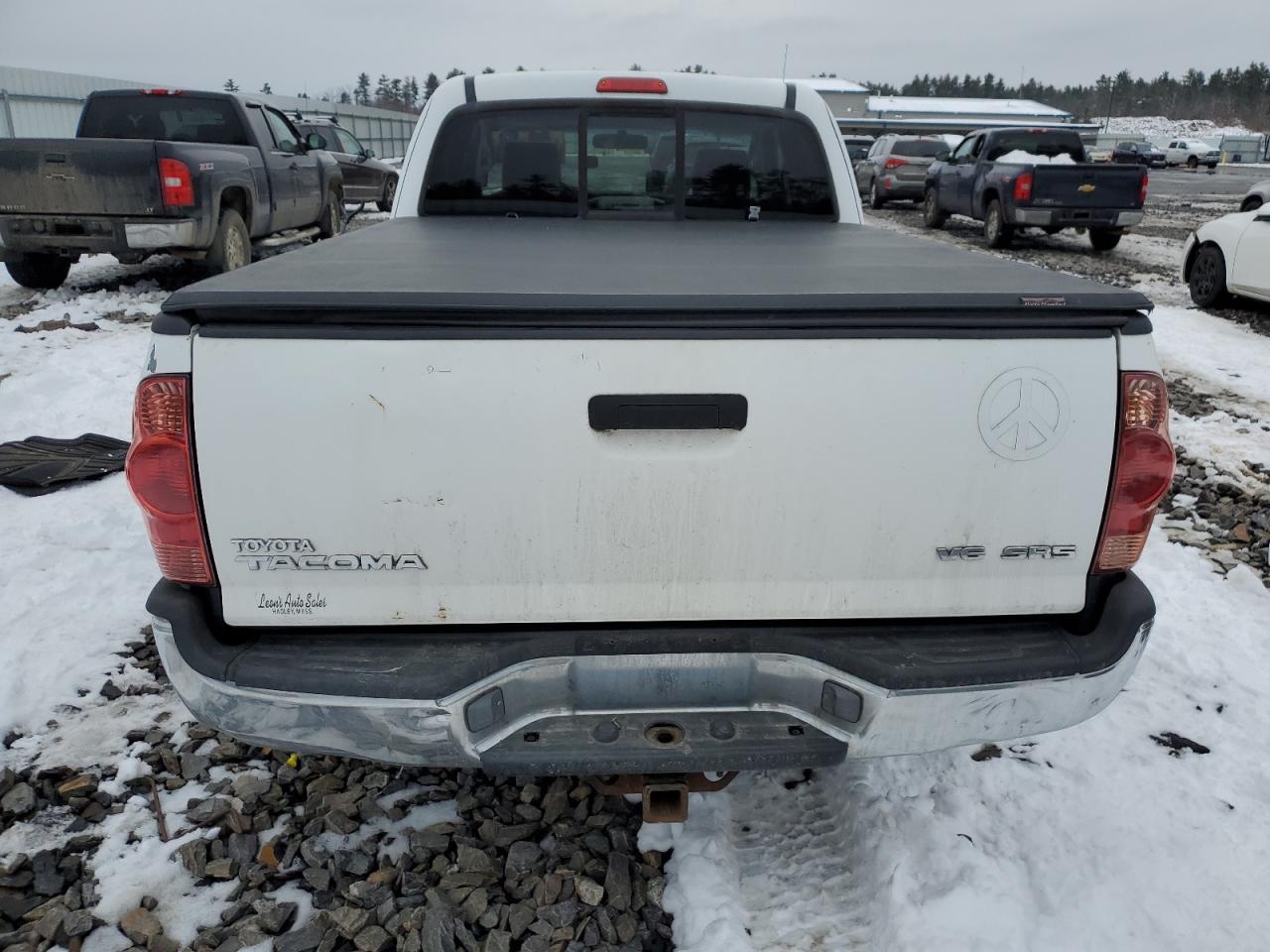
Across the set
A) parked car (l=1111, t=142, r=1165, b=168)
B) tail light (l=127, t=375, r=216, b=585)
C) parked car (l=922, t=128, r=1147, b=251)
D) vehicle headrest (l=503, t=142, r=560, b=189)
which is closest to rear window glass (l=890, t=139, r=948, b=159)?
parked car (l=922, t=128, r=1147, b=251)

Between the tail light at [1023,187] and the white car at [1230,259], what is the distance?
357 cm

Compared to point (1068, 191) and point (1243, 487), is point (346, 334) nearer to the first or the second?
point (1243, 487)

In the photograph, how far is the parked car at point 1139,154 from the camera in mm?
49719

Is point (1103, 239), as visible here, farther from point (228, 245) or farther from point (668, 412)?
point (668, 412)

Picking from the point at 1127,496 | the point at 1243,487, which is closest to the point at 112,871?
the point at 1127,496

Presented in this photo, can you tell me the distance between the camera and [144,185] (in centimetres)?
876

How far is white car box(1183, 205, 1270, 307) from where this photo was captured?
9.31 m

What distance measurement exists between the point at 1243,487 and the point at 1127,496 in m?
4.12

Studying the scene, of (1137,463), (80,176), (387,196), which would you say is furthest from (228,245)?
(387,196)

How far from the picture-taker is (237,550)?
2.01 m

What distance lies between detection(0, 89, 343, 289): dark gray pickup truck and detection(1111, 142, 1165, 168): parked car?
4958cm

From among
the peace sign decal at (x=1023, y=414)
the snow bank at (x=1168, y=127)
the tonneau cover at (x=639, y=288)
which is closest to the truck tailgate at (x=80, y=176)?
the tonneau cover at (x=639, y=288)

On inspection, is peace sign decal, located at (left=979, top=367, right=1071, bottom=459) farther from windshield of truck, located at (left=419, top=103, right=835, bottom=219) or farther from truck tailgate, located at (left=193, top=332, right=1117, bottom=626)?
windshield of truck, located at (left=419, top=103, right=835, bottom=219)

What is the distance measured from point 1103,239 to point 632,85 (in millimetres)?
13002
